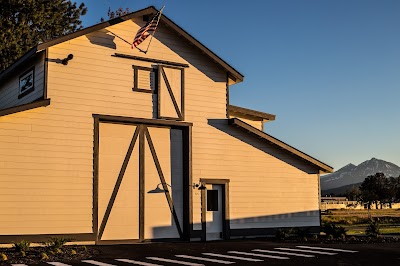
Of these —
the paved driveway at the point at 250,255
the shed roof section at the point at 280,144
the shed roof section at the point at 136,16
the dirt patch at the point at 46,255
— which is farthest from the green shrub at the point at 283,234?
the dirt patch at the point at 46,255

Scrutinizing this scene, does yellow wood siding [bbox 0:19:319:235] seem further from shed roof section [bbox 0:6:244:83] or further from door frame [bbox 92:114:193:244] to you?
shed roof section [bbox 0:6:244:83]

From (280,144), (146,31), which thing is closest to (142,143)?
(146,31)

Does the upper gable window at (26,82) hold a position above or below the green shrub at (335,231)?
above

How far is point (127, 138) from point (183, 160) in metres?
2.80

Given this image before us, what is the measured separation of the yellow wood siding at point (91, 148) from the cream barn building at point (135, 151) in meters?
0.04

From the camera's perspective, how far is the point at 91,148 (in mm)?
20797

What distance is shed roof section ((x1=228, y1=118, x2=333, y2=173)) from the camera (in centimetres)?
2428

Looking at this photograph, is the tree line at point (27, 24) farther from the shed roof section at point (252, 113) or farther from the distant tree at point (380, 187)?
the distant tree at point (380, 187)

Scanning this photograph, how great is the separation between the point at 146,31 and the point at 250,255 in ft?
33.4

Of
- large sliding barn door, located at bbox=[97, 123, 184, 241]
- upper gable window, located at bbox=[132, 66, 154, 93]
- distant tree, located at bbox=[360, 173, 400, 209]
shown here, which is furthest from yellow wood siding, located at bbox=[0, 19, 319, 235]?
distant tree, located at bbox=[360, 173, 400, 209]

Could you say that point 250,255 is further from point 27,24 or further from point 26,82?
point 27,24

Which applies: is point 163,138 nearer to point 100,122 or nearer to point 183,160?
point 183,160

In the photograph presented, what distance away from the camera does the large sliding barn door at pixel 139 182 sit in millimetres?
21234

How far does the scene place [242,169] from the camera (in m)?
24.6
